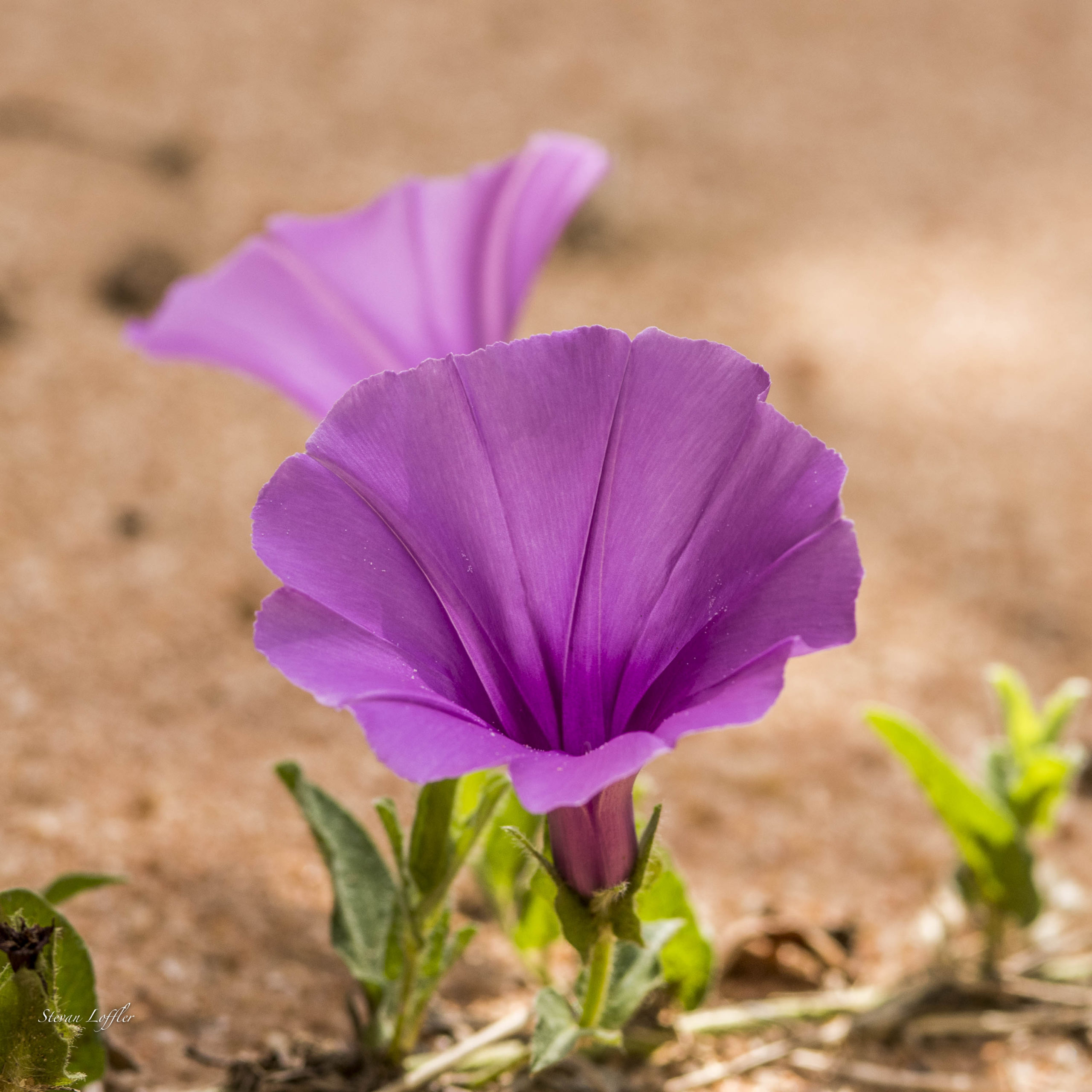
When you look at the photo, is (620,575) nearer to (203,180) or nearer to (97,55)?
(203,180)

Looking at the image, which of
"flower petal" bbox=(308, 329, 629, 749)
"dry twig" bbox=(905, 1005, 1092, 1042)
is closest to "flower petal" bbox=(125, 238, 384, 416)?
"flower petal" bbox=(308, 329, 629, 749)

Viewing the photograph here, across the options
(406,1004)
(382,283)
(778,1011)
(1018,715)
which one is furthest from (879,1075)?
(382,283)

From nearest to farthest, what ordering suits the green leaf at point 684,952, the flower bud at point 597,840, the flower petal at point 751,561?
the flower petal at point 751,561, the flower bud at point 597,840, the green leaf at point 684,952

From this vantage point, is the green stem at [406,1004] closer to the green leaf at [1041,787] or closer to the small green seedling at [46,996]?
the small green seedling at [46,996]

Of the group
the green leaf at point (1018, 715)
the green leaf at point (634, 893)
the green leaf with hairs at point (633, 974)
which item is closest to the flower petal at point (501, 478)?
the green leaf at point (634, 893)

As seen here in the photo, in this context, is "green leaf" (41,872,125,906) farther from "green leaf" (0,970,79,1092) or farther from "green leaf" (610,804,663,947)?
"green leaf" (610,804,663,947)

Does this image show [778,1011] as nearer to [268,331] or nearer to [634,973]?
[634,973]
